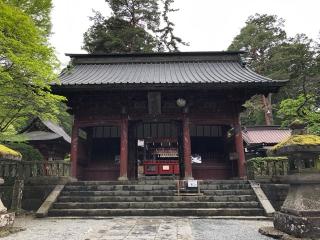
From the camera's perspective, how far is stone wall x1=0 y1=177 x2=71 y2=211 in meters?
11.3

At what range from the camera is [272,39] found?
39.6 m

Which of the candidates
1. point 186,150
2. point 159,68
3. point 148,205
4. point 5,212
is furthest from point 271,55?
point 5,212

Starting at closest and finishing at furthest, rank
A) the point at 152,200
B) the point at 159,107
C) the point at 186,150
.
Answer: the point at 152,200, the point at 186,150, the point at 159,107

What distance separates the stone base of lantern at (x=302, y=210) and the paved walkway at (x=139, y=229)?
63 centimetres

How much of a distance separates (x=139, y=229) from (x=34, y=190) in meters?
6.27

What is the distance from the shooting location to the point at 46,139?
22.8m

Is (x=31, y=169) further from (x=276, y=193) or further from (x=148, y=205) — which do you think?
(x=276, y=193)

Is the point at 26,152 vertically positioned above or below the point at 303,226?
above

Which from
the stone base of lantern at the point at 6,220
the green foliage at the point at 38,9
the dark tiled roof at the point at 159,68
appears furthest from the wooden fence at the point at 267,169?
the green foliage at the point at 38,9

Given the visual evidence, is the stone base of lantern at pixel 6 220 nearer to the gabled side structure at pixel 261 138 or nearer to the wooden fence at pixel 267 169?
the wooden fence at pixel 267 169

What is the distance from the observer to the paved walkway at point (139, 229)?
21.8 feet

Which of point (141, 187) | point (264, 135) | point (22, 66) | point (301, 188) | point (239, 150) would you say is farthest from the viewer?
point (264, 135)

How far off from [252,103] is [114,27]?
2005 centimetres

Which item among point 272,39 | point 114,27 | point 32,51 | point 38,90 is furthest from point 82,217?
point 272,39
